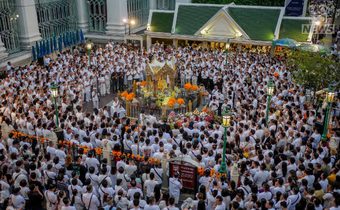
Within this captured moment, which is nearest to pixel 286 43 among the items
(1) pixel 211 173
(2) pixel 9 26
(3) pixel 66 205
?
(1) pixel 211 173

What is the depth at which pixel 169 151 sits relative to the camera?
13383mm

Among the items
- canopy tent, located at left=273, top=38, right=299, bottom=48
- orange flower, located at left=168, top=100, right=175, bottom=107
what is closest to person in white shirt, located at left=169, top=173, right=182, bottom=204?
orange flower, located at left=168, top=100, right=175, bottom=107

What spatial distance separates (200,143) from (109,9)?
77.6ft

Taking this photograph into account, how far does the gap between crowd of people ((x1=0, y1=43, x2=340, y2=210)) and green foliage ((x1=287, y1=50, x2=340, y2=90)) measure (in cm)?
88

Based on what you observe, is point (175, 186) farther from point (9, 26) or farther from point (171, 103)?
point (9, 26)

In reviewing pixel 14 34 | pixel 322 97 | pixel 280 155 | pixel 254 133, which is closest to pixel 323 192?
pixel 280 155

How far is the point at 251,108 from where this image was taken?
1803 centimetres

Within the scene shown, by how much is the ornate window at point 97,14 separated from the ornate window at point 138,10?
2419 mm

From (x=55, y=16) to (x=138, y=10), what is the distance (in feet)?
28.8

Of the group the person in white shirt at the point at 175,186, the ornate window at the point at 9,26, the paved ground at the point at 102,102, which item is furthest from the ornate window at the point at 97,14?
the person in white shirt at the point at 175,186

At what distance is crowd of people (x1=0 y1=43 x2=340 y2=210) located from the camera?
10.7m

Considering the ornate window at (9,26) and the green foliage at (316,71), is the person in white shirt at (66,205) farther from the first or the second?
the ornate window at (9,26)

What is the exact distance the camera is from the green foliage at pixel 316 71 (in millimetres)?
18312

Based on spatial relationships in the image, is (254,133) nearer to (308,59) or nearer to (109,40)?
(308,59)
